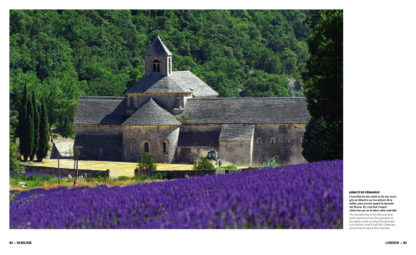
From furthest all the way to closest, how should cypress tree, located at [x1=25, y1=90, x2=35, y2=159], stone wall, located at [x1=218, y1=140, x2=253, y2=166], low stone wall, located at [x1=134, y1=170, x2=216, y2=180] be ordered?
stone wall, located at [x1=218, y1=140, x2=253, y2=166] → cypress tree, located at [x1=25, y1=90, x2=35, y2=159] → low stone wall, located at [x1=134, y1=170, x2=216, y2=180]

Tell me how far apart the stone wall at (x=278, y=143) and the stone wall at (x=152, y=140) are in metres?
7.85

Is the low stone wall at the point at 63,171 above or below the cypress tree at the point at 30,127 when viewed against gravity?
below

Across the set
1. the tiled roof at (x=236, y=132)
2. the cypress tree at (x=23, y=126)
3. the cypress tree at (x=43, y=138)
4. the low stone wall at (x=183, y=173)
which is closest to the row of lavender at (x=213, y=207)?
the low stone wall at (x=183, y=173)

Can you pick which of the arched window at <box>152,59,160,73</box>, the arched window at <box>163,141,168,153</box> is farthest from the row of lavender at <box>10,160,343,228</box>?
the arched window at <box>152,59,160,73</box>

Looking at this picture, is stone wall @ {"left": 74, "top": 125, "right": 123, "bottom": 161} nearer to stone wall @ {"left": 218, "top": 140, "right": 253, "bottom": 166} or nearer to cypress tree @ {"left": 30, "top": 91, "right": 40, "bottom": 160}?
cypress tree @ {"left": 30, "top": 91, "right": 40, "bottom": 160}

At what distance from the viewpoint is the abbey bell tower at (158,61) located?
67.9 m

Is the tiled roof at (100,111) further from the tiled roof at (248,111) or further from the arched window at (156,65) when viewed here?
the tiled roof at (248,111)

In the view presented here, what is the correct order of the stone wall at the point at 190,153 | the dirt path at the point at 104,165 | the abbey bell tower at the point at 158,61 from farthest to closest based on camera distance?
the abbey bell tower at the point at 158,61
the stone wall at the point at 190,153
the dirt path at the point at 104,165

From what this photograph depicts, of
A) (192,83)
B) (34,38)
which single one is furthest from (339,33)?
(34,38)

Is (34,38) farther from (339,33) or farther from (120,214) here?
(120,214)

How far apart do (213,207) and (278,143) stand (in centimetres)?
4765

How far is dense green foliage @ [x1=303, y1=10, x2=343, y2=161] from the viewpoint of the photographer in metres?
29.1

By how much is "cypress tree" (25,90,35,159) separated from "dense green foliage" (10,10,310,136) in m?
21.0

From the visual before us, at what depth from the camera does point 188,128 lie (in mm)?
63062
